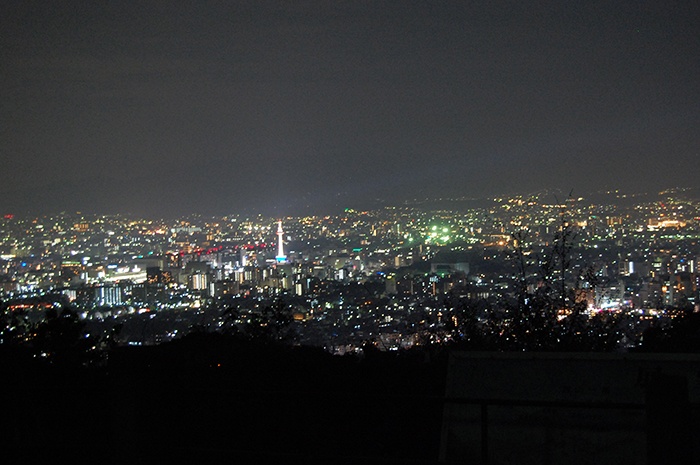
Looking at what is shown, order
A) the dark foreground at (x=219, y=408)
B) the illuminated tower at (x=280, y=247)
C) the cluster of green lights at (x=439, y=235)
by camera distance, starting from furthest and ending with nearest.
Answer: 1. the illuminated tower at (x=280, y=247)
2. the cluster of green lights at (x=439, y=235)
3. the dark foreground at (x=219, y=408)

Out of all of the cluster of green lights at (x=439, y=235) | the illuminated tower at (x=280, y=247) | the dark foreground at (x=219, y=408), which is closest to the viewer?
the dark foreground at (x=219, y=408)

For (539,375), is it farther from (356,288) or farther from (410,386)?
(356,288)

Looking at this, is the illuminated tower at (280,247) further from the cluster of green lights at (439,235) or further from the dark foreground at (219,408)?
the dark foreground at (219,408)

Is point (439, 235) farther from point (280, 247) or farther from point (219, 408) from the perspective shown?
point (219, 408)

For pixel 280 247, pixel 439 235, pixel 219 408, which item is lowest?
pixel 219 408

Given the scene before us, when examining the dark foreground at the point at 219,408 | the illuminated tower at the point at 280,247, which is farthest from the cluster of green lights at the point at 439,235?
the dark foreground at the point at 219,408

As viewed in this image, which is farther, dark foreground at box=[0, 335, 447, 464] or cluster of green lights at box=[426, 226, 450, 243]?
cluster of green lights at box=[426, 226, 450, 243]

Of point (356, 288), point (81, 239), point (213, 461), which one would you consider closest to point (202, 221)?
point (81, 239)

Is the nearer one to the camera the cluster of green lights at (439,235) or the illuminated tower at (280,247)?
the cluster of green lights at (439,235)

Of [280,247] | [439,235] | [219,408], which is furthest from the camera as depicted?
[280,247]

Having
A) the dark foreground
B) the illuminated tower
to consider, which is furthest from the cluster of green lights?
the dark foreground

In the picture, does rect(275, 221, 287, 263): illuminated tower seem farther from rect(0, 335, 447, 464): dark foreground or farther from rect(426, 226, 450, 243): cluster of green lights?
rect(0, 335, 447, 464): dark foreground

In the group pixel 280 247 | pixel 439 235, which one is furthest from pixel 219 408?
pixel 280 247
